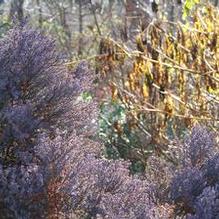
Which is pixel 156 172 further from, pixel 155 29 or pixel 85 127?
pixel 155 29

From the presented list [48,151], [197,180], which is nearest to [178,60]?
[197,180]

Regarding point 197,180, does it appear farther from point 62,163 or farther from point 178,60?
point 178,60

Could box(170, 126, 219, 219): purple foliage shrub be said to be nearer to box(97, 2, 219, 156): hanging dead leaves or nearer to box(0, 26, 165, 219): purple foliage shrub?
box(0, 26, 165, 219): purple foliage shrub

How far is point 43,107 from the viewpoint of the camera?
9.77ft

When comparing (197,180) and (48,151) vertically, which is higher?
(48,151)

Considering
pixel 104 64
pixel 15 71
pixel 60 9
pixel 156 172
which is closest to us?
pixel 15 71

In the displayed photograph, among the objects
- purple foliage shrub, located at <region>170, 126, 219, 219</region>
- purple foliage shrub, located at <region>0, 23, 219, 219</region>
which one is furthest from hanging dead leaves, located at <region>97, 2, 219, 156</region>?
purple foliage shrub, located at <region>0, 23, 219, 219</region>

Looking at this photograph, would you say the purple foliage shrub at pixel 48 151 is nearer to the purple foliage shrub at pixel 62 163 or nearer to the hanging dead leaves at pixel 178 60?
the purple foliage shrub at pixel 62 163

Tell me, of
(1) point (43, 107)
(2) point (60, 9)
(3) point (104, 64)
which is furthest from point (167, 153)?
(2) point (60, 9)

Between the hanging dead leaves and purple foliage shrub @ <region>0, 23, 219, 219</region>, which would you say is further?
the hanging dead leaves

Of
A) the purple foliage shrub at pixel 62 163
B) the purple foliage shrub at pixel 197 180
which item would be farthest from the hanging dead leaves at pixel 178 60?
the purple foliage shrub at pixel 62 163

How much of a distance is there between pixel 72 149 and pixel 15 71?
0.53 meters

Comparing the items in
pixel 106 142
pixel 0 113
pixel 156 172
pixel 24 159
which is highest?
pixel 0 113

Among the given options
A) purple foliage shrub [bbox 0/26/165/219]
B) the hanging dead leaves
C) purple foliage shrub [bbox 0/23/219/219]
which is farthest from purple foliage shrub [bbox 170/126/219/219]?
the hanging dead leaves
